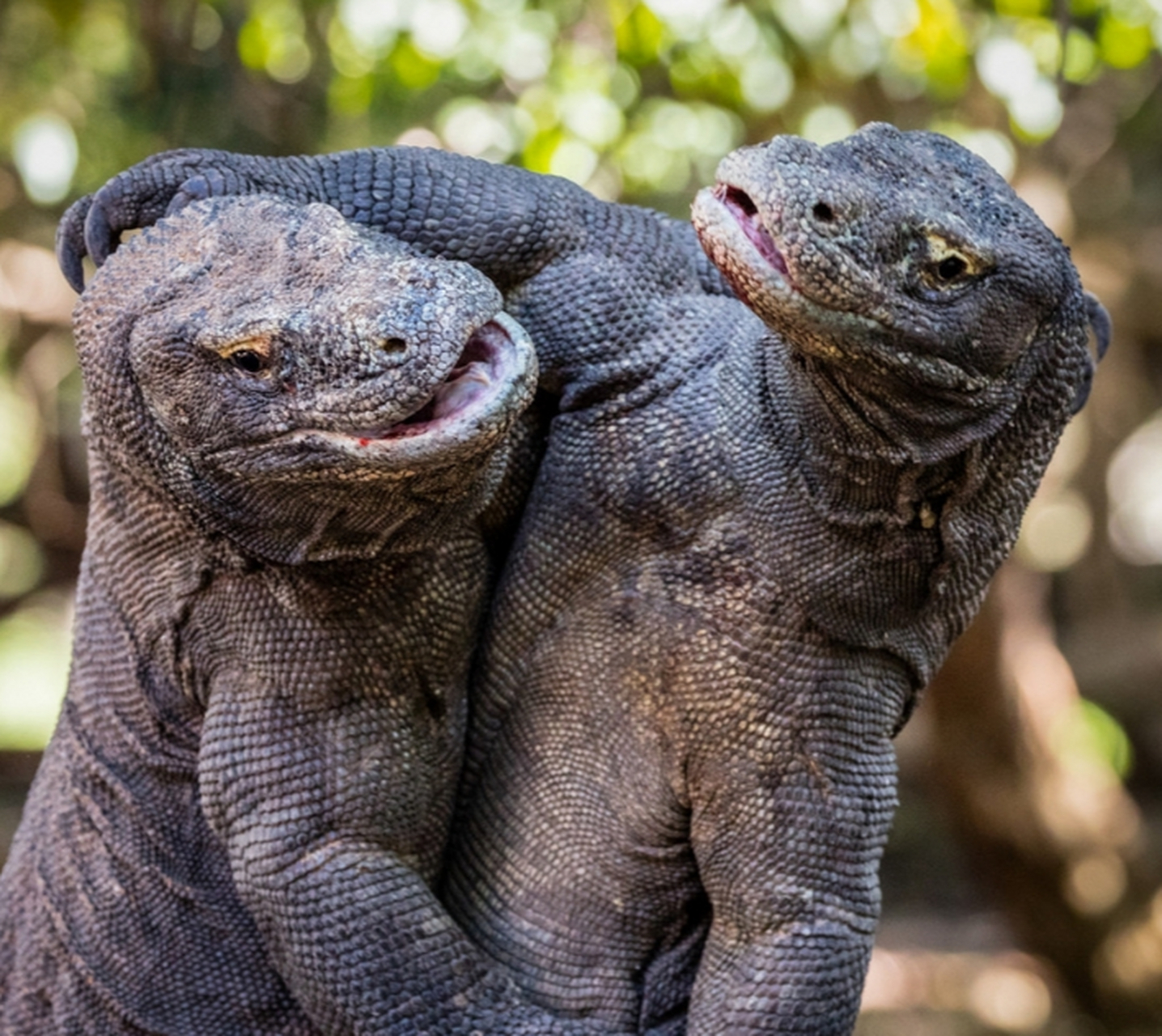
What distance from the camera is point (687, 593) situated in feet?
6.92

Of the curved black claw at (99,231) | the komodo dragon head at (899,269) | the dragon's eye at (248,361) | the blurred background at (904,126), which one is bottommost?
the blurred background at (904,126)

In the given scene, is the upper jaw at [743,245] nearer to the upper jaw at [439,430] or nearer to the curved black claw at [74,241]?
the upper jaw at [439,430]

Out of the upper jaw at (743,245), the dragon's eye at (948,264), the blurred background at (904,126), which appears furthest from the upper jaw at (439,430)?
the blurred background at (904,126)

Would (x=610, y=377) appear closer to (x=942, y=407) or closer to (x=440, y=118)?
(x=942, y=407)

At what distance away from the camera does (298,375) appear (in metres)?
1.74

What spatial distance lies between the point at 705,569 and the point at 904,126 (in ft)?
10.4

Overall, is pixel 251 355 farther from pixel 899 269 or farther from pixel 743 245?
pixel 899 269

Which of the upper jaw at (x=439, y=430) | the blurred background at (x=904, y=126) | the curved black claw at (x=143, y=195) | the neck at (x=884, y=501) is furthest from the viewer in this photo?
the blurred background at (x=904, y=126)

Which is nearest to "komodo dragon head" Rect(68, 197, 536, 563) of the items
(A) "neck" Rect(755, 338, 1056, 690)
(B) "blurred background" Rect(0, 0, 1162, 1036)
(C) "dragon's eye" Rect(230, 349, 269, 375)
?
(C) "dragon's eye" Rect(230, 349, 269, 375)

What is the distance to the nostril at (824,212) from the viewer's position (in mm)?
1708

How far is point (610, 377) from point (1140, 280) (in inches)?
167

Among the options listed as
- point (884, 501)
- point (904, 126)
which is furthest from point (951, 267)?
point (904, 126)

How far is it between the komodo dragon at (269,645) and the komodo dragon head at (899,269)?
0.30 meters

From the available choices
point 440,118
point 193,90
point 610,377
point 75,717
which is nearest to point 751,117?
point 440,118
